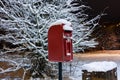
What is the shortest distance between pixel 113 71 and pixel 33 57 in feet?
11.5

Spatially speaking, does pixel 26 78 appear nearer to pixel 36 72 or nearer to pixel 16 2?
pixel 36 72

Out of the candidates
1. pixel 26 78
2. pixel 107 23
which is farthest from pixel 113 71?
pixel 107 23

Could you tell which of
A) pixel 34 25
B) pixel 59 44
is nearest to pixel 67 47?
pixel 59 44

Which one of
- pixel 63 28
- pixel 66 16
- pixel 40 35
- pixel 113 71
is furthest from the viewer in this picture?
pixel 66 16

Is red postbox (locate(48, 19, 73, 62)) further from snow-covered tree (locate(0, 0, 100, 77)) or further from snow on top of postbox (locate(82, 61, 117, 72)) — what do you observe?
snow-covered tree (locate(0, 0, 100, 77))

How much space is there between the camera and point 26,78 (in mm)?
11766

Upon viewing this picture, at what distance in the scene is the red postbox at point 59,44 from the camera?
5.52 meters

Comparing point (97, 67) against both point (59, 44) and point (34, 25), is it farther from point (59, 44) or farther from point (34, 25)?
point (34, 25)

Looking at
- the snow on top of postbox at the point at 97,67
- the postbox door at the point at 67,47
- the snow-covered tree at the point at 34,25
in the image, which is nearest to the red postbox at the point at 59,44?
the postbox door at the point at 67,47

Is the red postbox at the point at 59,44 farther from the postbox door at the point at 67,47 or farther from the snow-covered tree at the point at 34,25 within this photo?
the snow-covered tree at the point at 34,25

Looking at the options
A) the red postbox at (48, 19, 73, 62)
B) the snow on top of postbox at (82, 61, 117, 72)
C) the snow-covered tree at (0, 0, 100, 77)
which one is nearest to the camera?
the red postbox at (48, 19, 73, 62)

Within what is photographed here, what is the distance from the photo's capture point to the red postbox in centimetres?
552

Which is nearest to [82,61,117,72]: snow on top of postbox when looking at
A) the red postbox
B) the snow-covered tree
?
the red postbox

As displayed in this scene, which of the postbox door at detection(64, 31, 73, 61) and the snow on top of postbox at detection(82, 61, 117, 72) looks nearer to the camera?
the postbox door at detection(64, 31, 73, 61)
